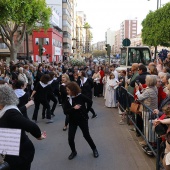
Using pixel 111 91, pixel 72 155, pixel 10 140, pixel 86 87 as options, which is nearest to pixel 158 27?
pixel 111 91

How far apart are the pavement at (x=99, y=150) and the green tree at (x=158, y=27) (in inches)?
1111

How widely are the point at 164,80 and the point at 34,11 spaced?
17497mm

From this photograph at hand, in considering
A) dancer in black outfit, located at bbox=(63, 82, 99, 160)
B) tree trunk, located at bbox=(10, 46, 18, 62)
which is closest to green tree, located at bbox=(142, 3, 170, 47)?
tree trunk, located at bbox=(10, 46, 18, 62)

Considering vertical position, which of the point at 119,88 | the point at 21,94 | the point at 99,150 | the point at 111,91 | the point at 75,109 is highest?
the point at 21,94

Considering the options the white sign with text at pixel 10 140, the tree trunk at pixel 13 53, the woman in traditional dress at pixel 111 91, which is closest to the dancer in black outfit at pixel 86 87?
the woman in traditional dress at pixel 111 91

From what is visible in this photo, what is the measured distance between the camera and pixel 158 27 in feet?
117

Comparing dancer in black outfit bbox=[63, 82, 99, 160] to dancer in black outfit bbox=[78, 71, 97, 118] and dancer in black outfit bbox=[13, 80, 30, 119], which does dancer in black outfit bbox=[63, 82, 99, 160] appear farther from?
dancer in black outfit bbox=[78, 71, 97, 118]

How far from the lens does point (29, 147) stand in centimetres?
371

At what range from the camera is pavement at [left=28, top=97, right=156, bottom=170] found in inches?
220

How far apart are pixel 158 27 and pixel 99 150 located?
31.7 metres

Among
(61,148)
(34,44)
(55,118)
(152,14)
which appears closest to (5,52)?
(34,44)

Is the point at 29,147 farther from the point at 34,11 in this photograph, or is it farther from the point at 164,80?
the point at 34,11

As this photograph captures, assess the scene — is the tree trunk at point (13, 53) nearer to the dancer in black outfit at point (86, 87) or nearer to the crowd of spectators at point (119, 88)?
the crowd of spectators at point (119, 88)

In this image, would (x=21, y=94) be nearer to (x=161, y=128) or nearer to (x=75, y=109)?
(x=75, y=109)
